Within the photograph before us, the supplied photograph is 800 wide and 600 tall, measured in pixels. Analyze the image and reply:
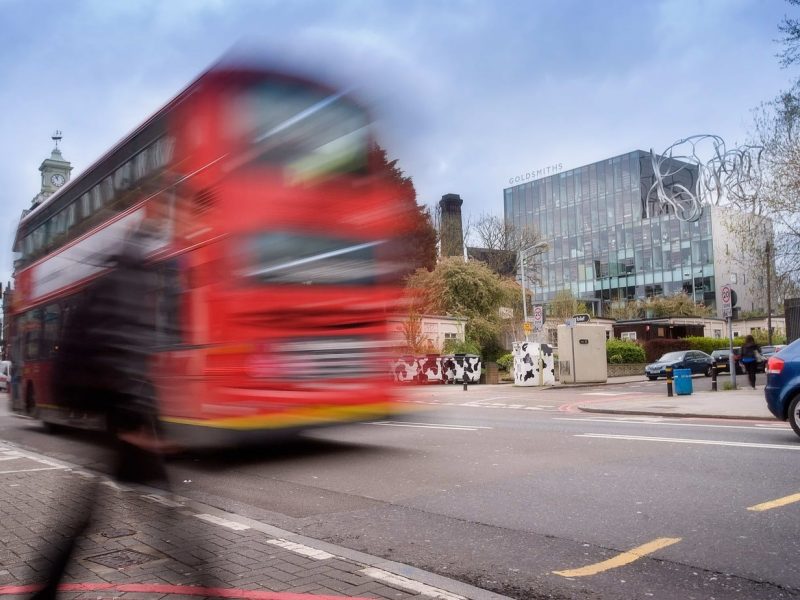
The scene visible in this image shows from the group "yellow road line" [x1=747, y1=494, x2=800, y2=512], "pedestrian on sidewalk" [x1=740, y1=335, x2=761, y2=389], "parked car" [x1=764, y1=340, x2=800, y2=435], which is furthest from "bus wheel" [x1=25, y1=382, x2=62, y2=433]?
"pedestrian on sidewalk" [x1=740, y1=335, x2=761, y2=389]

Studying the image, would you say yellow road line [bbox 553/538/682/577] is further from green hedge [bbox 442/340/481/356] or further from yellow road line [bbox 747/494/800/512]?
green hedge [bbox 442/340/481/356]

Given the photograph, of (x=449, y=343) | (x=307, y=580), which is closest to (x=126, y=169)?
(x=307, y=580)

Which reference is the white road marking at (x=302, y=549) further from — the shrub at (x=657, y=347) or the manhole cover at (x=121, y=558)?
the shrub at (x=657, y=347)

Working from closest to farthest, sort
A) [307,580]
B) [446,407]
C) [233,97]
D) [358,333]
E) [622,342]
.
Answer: [307,580] → [233,97] → [358,333] → [446,407] → [622,342]

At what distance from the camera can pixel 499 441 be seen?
10180 millimetres

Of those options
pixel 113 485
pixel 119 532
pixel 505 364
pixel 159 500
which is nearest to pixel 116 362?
pixel 113 485

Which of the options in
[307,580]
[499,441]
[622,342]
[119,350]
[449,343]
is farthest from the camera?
[622,342]

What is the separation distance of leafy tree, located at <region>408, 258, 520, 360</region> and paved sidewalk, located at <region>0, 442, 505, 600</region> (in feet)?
120

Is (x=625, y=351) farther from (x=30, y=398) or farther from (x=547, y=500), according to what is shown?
(x=30, y=398)

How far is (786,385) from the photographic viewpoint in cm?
907

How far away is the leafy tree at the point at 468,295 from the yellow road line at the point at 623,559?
3677 cm

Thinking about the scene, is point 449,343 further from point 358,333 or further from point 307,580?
point 307,580

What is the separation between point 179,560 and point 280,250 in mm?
4033

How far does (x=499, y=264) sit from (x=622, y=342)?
55.6ft
